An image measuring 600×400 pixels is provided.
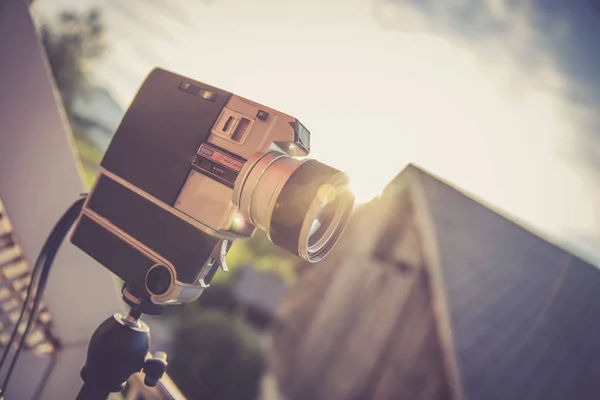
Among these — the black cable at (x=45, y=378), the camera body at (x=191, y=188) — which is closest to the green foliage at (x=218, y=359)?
the black cable at (x=45, y=378)

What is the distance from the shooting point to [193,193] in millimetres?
1098

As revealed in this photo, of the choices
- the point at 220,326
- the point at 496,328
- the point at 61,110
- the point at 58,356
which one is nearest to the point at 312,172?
the point at 61,110

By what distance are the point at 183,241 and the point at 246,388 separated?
5076 millimetres

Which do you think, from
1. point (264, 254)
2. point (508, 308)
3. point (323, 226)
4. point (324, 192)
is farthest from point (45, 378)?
point (264, 254)

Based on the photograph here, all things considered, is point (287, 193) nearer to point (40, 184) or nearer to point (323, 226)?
point (323, 226)

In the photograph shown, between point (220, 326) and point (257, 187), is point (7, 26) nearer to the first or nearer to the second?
point (257, 187)

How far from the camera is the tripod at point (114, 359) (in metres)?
0.93

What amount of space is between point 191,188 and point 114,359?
567mm

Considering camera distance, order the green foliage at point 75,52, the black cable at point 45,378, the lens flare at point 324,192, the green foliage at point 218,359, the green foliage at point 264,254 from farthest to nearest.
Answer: the green foliage at point 264,254 < the green foliage at point 75,52 < the green foliage at point 218,359 < the black cable at point 45,378 < the lens flare at point 324,192

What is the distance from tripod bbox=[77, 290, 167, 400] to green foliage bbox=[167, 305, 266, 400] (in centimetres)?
444

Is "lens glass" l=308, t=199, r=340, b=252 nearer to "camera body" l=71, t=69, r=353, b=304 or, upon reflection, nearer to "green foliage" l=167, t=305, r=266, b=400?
"camera body" l=71, t=69, r=353, b=304

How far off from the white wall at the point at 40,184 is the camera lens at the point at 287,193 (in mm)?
1104

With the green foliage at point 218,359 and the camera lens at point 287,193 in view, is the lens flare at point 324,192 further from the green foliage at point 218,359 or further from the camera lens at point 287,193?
the green foliage at point 218,359

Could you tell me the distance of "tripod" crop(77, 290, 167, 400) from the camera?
0.93 metres
